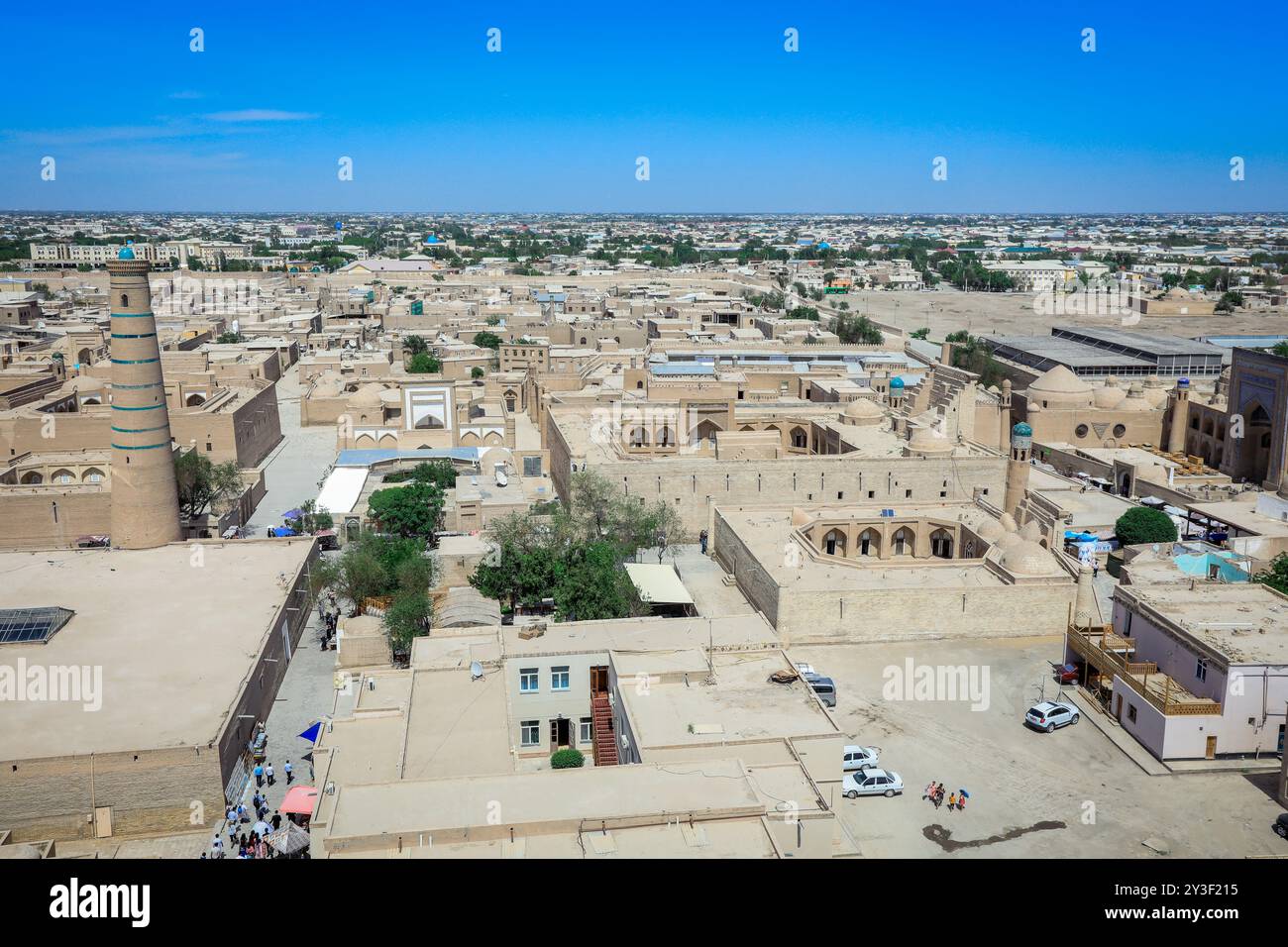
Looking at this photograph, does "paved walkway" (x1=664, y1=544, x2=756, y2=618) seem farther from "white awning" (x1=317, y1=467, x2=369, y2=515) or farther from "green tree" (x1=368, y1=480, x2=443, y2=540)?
"white awning" (x1=317, y1=467, x2=369, y2=515)

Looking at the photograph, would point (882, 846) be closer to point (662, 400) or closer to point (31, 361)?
point (662, 400)

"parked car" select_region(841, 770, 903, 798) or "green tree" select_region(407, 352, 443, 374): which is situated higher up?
"green tree" select_region(407, 352, 443, 374)

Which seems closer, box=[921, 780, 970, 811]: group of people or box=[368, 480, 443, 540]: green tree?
box=[921, 780, 970, 811]: group of people

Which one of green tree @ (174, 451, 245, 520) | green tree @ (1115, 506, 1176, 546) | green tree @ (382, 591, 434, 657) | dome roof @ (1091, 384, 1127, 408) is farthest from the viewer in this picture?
dome roof @ (1091, 384, 1127, 408)

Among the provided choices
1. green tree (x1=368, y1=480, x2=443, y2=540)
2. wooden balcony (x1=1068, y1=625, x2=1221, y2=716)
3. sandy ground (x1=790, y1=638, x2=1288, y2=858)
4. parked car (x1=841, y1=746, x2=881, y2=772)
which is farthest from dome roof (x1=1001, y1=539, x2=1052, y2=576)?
green tree (x1=368, y1=480, x2=443, y2=540)

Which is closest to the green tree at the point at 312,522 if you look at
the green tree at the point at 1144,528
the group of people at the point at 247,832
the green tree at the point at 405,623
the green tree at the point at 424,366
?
the green tree at the point at 405,623

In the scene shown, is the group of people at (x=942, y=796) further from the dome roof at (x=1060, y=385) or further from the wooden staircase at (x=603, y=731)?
the dome roof at (x=1060, y=385)
